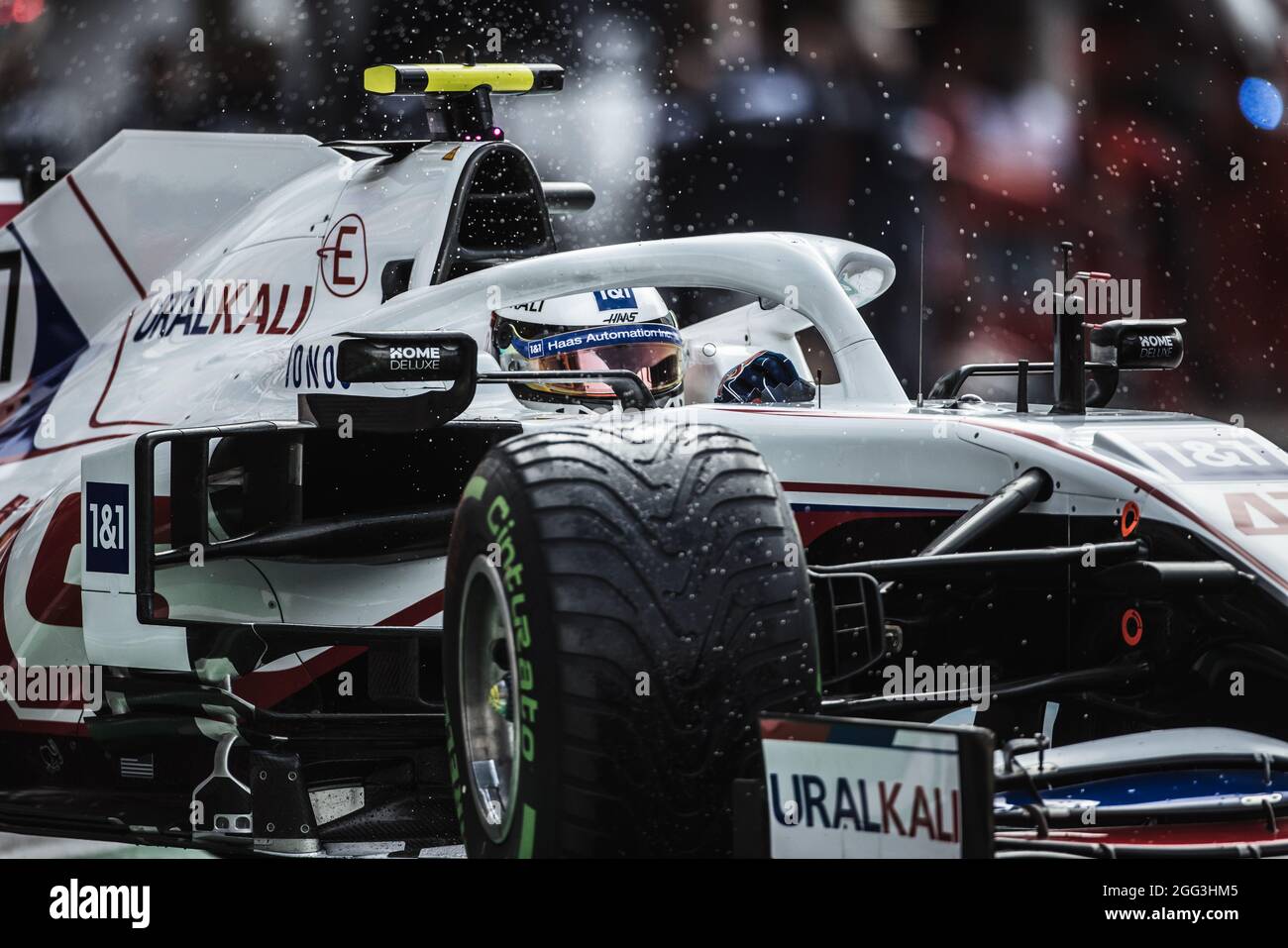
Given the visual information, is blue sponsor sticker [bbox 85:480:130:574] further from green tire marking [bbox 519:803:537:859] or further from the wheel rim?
green tire marking [bbox 519:803:537:859]

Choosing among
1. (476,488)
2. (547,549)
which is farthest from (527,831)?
(476,488)

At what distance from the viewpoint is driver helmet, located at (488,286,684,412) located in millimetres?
4008

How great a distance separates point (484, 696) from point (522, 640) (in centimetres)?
32

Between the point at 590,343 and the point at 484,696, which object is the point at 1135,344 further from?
the point at 484,696

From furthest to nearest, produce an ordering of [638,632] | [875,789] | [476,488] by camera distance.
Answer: [476,488]
[638,632]
[875,789]

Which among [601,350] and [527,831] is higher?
[601,350]

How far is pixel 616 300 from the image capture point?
4191 mm

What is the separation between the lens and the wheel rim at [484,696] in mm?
2486

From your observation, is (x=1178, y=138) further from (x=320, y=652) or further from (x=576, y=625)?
(x=576, y=625)

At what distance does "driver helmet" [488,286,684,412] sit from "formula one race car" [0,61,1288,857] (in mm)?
10

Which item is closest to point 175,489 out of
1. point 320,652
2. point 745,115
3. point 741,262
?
point 320,652

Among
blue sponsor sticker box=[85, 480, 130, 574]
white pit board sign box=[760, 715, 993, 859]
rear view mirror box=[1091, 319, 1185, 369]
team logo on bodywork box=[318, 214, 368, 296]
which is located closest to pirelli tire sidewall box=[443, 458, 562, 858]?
white pit board sign box=[760, 715, 993, 859]

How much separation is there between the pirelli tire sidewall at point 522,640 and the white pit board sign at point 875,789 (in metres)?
0.32

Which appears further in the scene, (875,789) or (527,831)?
(527,831)
